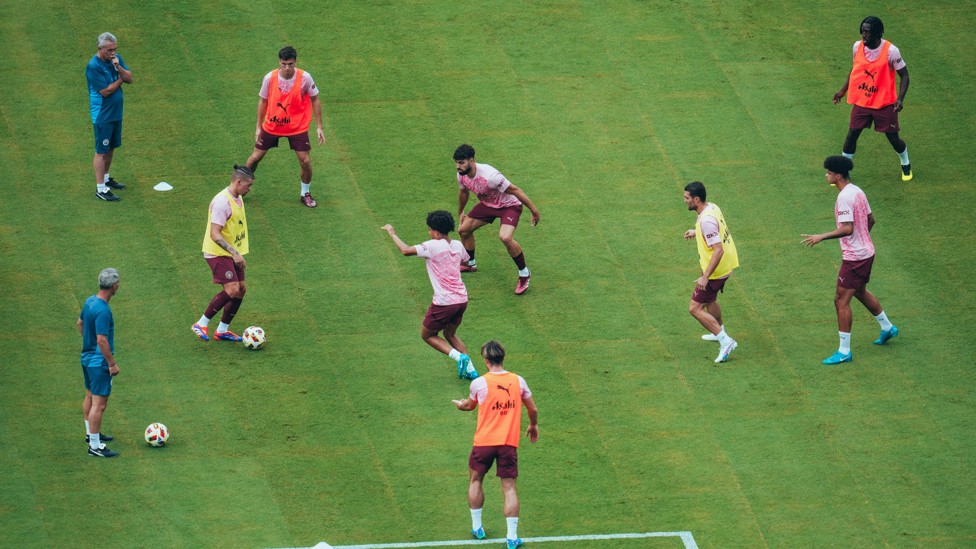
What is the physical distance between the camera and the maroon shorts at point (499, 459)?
14086 mm

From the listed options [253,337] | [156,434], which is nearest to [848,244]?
[253,337]

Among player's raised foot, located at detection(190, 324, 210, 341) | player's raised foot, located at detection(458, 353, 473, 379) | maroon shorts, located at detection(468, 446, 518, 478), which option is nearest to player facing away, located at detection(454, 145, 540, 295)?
player's raised foot, located at detection(458, 353, 473, 379)

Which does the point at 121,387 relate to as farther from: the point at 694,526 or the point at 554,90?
the point at 554,90

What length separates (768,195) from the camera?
70.5ft

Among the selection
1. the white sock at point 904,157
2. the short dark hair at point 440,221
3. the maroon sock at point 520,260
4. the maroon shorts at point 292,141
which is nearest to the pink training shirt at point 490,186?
the maroon sock at point 520,260

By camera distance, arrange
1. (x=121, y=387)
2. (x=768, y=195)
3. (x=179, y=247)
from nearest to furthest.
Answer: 1. (x=121, y=387)
2. (x=179, y=247)
3. (x=768, y=195)

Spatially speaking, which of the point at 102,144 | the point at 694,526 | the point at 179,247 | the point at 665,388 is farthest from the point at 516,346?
the point at 102,144

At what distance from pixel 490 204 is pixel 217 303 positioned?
406 cm

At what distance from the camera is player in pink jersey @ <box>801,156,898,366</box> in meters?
17.2

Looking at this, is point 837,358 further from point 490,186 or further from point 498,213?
point 490,186

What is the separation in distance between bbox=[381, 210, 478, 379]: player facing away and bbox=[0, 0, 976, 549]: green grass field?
1.62 ft

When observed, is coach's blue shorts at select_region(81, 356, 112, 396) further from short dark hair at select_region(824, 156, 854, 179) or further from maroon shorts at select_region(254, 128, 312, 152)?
short dark hair at select_region(824, 156, 854, 179)

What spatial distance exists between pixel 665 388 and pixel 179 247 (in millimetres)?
7471

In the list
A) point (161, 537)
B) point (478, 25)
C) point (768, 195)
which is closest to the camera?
point (161, 537)
